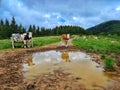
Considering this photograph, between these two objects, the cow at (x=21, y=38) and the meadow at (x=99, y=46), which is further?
the cow at (x=21, y=38)

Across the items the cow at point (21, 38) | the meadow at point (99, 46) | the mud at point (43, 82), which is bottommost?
the mud at point (43, 82)

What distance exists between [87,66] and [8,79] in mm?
5944

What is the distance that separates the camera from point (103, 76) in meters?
14.1

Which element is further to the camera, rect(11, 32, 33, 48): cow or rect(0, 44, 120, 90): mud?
rect(11, 32, 33, 48): cow

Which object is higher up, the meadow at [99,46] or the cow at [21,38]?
→ the cow at [21,38]

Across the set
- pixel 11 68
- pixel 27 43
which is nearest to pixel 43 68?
pixel 11 68

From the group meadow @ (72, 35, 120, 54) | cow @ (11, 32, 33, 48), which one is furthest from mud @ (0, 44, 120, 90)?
cow @ (11, 32, 33, 48)

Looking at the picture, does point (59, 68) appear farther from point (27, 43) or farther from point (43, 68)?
point (27, 43)

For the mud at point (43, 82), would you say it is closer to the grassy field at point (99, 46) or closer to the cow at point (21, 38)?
the grassy field at point (99, 46)

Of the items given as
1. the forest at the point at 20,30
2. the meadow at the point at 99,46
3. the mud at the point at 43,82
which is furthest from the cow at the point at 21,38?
the forest at the point at 20,30

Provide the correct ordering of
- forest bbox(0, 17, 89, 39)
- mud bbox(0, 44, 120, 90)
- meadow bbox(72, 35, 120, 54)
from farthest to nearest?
forest bbox(0, 17, 89, 39)
meadow bbox(72, 35, 120, 54)
mud bbox(0, 44, 120, 90)

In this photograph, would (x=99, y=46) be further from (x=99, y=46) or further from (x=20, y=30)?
(x=20, y=30)

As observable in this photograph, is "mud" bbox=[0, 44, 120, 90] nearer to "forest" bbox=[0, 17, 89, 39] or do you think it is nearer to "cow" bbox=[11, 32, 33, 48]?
"cow" bbox=[11, 32, 33, 48]

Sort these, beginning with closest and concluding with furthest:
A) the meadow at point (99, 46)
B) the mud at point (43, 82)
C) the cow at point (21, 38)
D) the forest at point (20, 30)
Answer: the mud at point (43, 82)
the meadow at point (99, 46)
the cow at point (21, 38)
the forest at point (20, 30)
